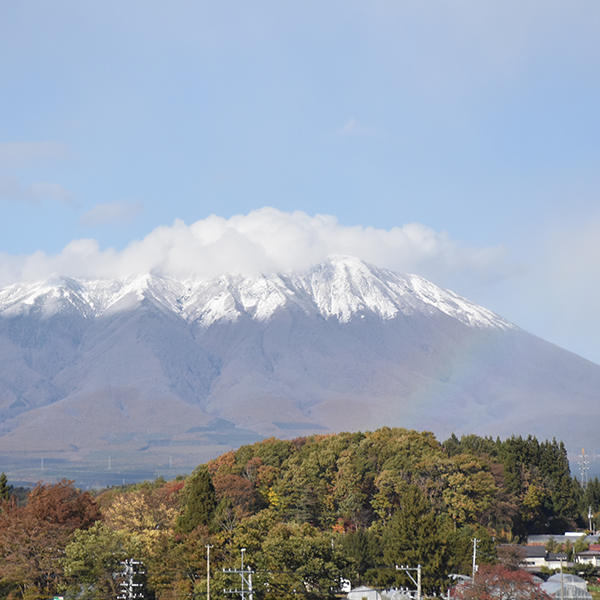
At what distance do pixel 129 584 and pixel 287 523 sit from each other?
30774 mm

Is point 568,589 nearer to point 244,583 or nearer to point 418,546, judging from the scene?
point 418,546

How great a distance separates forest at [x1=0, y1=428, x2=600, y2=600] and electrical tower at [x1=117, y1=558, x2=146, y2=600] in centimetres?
42

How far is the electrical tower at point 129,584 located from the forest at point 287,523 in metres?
0.42

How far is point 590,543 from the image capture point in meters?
115

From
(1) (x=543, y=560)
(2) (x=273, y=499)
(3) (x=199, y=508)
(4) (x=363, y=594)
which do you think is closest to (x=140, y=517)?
(3) (x=199, y=508)

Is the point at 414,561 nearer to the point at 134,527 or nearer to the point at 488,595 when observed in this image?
the point at 488,595

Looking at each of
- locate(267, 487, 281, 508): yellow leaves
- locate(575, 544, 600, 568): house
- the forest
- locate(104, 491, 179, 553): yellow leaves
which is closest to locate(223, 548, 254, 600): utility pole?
the forest

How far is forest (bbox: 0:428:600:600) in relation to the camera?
217ft

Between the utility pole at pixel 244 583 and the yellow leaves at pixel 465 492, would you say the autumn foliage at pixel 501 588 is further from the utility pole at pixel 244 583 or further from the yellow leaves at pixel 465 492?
the yellow leaves at pixel 465 492

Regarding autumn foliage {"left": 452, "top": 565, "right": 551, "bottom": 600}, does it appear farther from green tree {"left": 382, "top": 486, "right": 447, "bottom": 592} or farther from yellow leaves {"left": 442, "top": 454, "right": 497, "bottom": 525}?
yellow leaves {"left": 442, "top": 454, "right": 497, "bottom": 525}

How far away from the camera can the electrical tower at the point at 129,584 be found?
63.7m

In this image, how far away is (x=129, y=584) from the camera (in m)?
62.5

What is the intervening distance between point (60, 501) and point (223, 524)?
13716 millimetres

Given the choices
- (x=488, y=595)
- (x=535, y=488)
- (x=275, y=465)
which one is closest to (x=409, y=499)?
(x=488, y=595)
